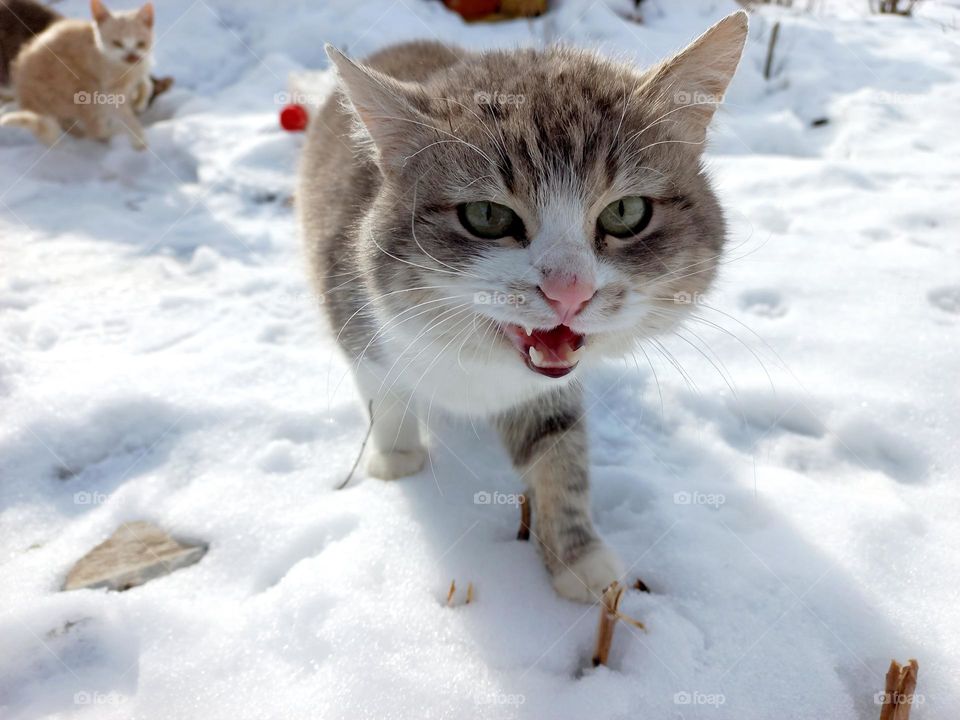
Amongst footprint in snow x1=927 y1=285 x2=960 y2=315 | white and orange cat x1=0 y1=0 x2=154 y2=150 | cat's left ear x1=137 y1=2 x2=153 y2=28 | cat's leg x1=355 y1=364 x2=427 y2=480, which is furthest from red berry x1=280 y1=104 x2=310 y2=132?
footprint in snow x1=927 y1=285 x2=960 y2=315

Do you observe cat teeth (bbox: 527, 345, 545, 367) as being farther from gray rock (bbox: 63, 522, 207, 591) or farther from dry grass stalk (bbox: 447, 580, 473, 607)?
gray rock (bbox: 63, 522, 207, 591)

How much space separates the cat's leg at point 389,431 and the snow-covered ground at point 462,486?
8cm

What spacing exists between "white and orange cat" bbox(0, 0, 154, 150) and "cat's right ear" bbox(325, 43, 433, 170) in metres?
3.23

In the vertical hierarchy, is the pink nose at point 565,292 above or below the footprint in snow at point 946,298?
above

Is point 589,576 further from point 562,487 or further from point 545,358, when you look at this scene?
point 545,358

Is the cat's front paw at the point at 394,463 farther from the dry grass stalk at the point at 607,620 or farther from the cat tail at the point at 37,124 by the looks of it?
the cat tail at the point at 37,124

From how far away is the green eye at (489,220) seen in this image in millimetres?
1417

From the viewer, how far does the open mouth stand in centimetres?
139

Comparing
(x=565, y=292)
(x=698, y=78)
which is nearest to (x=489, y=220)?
(x=565, y=292)

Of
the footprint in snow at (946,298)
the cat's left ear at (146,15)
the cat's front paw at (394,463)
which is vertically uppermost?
the cat's left ear at (146,15)

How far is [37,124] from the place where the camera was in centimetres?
390

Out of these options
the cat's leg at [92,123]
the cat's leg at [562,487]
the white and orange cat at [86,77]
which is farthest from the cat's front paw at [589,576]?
the cat's leg at [92,123]

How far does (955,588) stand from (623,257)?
1178 millimetres

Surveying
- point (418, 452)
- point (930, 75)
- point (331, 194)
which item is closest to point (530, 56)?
point (331, 194)
